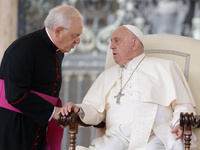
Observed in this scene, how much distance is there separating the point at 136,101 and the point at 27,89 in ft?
3.05

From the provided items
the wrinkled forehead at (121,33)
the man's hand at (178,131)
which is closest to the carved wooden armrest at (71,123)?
the man's hand at (178,131)

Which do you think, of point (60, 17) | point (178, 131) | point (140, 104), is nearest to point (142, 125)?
point (140, 104)

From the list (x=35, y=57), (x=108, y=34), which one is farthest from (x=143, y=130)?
(x=108, y=34)

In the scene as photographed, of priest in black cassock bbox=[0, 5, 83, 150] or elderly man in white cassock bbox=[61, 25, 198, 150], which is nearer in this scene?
priest in black cassock bbox=[0, 5, 83, 150]

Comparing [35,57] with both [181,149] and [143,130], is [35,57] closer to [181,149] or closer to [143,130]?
[143,130]

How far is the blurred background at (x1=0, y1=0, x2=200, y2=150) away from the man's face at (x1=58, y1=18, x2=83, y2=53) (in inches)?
104

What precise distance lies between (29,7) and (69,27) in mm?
3192

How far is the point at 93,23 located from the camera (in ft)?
20.3

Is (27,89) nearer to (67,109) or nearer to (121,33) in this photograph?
(67,109)

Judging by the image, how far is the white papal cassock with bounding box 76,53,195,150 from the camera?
3.36m

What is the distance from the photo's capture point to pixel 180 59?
3824mm

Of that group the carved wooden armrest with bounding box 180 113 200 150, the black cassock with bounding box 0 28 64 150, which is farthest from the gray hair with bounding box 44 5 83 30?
the carved wooden armrest with bounding box 180 113 200 150

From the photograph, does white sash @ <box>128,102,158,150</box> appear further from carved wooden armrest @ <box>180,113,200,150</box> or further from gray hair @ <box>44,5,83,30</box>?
gray hair @ <box>44,5,83,30</box>

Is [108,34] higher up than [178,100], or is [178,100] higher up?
[108,34]
